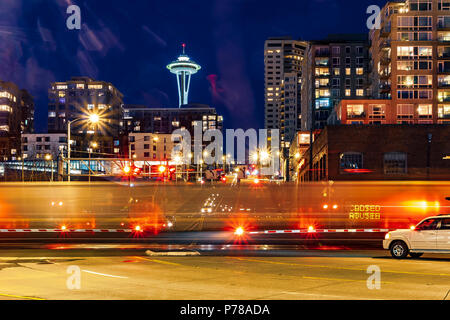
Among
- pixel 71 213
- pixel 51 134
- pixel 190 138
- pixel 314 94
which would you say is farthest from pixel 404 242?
pixel 190 138

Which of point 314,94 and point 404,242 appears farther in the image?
point 314,94

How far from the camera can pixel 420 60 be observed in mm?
97875

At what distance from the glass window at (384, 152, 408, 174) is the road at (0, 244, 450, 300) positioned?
41872 mm

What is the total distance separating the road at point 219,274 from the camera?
34.4ft

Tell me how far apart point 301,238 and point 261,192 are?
381 inches

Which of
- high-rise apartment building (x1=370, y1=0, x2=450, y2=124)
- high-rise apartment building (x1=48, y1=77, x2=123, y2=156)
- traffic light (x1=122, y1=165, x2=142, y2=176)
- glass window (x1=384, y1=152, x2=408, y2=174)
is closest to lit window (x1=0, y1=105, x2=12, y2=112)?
high-rise apartment building (x1=48, y1=77, x2=123, y2=156)

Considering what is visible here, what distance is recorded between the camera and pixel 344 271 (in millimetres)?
14062

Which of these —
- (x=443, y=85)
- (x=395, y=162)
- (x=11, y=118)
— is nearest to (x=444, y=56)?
(x=443, y=85)

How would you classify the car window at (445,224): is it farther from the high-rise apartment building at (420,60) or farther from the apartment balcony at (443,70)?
the apartment balcony at (443,70)

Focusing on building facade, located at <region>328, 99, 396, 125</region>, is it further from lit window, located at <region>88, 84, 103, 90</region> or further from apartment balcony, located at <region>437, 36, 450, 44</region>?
lit window, located at <region>88, 84, 103, 90</region>

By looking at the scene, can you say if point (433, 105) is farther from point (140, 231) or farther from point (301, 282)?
point (301, 282)

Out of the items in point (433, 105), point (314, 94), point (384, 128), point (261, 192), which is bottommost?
point (261, 192)

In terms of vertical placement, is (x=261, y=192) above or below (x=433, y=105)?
below

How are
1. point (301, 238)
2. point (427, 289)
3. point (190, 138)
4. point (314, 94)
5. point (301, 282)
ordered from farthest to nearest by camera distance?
Answer: point (190, 138)
point (314, 94)
point (301, 238)
point (301, 282)
point (427, 289)
